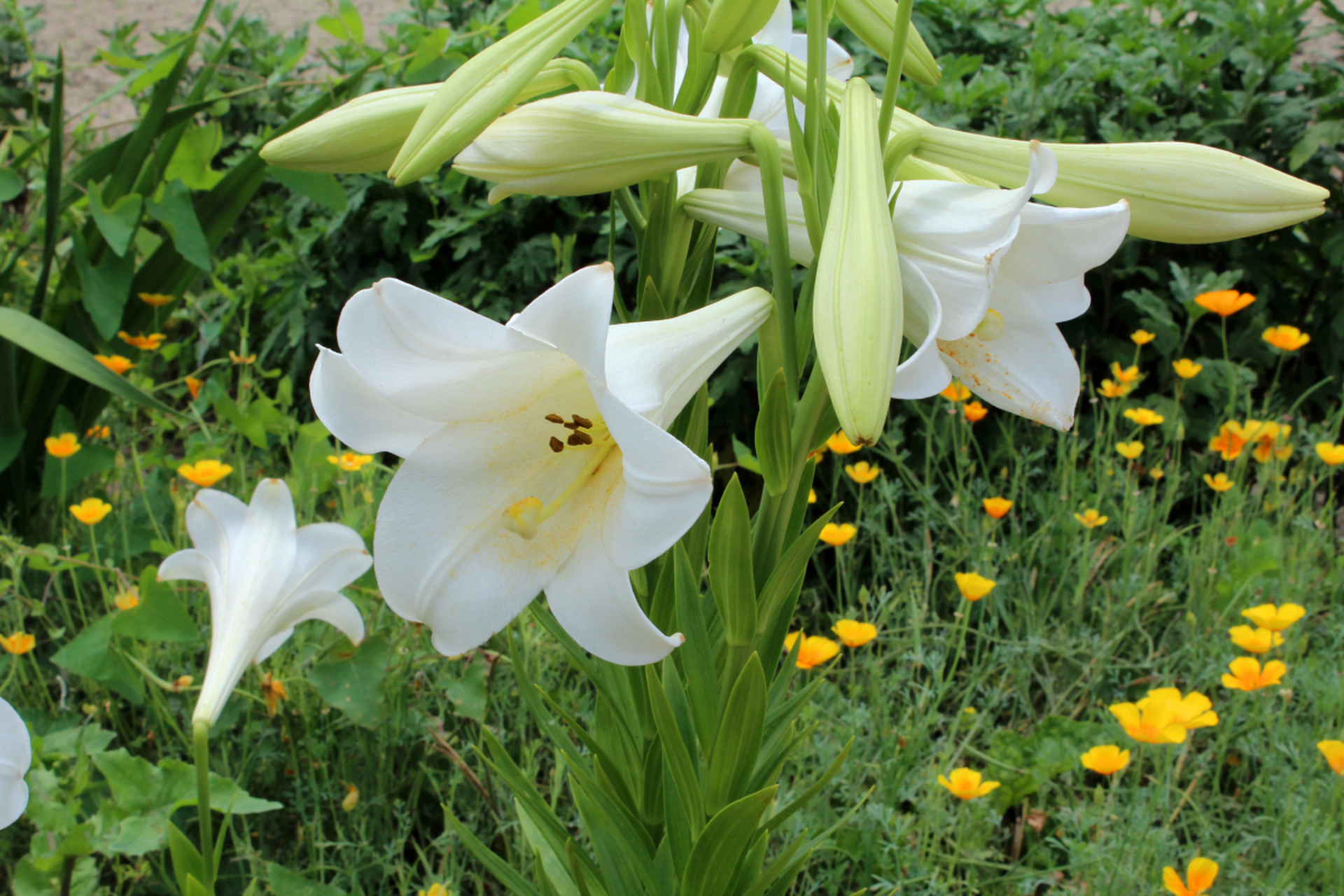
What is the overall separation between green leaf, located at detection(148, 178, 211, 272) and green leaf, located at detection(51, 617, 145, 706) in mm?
786

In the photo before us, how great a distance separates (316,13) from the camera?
13.1 feet

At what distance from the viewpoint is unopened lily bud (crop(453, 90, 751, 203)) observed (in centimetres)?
54

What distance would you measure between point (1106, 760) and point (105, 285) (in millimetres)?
1820

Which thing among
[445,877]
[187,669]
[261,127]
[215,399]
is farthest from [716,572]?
[261,127]

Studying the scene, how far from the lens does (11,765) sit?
0.56 metres

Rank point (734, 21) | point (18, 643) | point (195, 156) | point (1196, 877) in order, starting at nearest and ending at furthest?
point (734, 21)
point (1196, 877)
point (18, 643)
point (195, 156)

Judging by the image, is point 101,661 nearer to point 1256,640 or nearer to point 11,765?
point 11,765

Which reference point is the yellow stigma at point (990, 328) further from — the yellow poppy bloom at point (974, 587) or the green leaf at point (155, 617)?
the green leaf at point (155, 617)

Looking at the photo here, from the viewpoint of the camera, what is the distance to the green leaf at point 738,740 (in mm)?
677

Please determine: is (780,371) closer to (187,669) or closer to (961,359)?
(961,359)

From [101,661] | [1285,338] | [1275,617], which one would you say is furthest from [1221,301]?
[101,661]

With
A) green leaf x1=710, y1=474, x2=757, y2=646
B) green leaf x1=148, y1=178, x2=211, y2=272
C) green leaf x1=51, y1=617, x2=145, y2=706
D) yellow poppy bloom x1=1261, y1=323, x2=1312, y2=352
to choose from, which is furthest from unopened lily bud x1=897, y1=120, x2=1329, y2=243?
green leaf x1=148, y1=178, x2=211, y2=272

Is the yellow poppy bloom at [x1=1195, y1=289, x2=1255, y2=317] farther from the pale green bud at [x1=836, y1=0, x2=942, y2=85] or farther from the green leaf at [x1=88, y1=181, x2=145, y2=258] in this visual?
the green leaf at [x1=88, y1=181, x2=145, y2=258]

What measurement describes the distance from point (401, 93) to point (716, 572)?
36 centimetres
